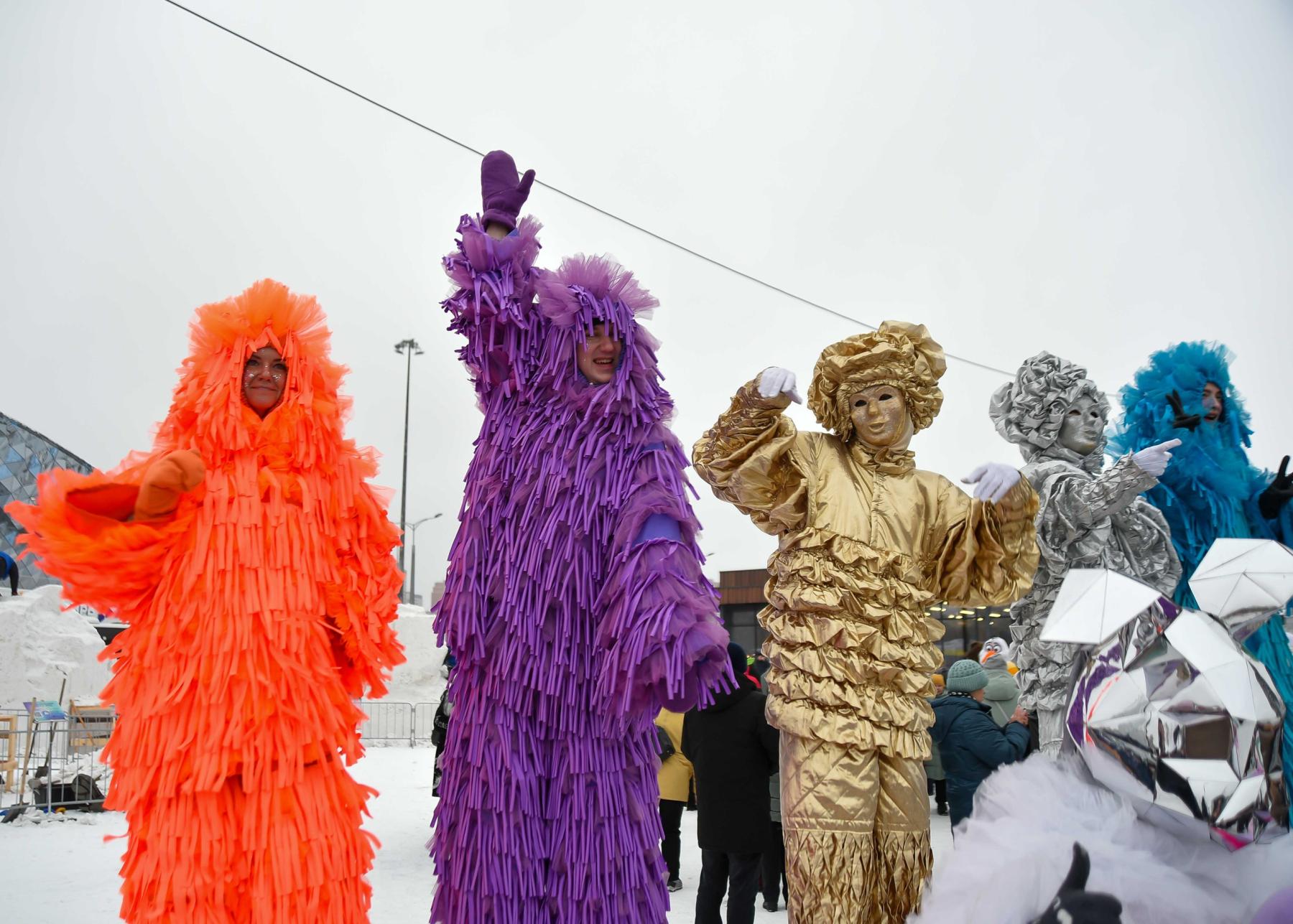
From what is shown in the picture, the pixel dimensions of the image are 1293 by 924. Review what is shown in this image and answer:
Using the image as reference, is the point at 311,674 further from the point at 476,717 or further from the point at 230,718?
the point at 476,717

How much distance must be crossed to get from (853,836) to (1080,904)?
1.31m

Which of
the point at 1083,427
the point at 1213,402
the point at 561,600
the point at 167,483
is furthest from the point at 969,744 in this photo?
the point at 167,483

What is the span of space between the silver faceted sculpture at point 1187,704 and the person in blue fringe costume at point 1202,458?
2780 millimetres

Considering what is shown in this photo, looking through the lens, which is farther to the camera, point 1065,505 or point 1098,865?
point 1065,505

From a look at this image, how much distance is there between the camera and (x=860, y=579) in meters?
2.76

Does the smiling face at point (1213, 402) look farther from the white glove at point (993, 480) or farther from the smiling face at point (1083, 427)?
the white glove at point (993, 480)

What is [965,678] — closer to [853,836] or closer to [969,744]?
[969,744]

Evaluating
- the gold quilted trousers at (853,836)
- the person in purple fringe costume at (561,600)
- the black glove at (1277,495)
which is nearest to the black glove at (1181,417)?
the black glove at (1277,495)

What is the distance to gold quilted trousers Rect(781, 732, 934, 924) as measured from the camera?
2543 mm

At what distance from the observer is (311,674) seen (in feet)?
8.16

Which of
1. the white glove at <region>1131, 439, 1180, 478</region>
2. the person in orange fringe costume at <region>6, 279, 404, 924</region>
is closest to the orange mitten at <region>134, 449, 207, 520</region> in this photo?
the person in orange fringe costume at <region>6, 279, 404, 924</region>

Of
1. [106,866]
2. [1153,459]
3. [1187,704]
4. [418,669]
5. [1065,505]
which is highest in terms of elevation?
[1153,459]

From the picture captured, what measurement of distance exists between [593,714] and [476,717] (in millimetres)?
292

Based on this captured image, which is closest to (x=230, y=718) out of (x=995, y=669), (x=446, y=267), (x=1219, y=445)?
(x=446, y=267)
